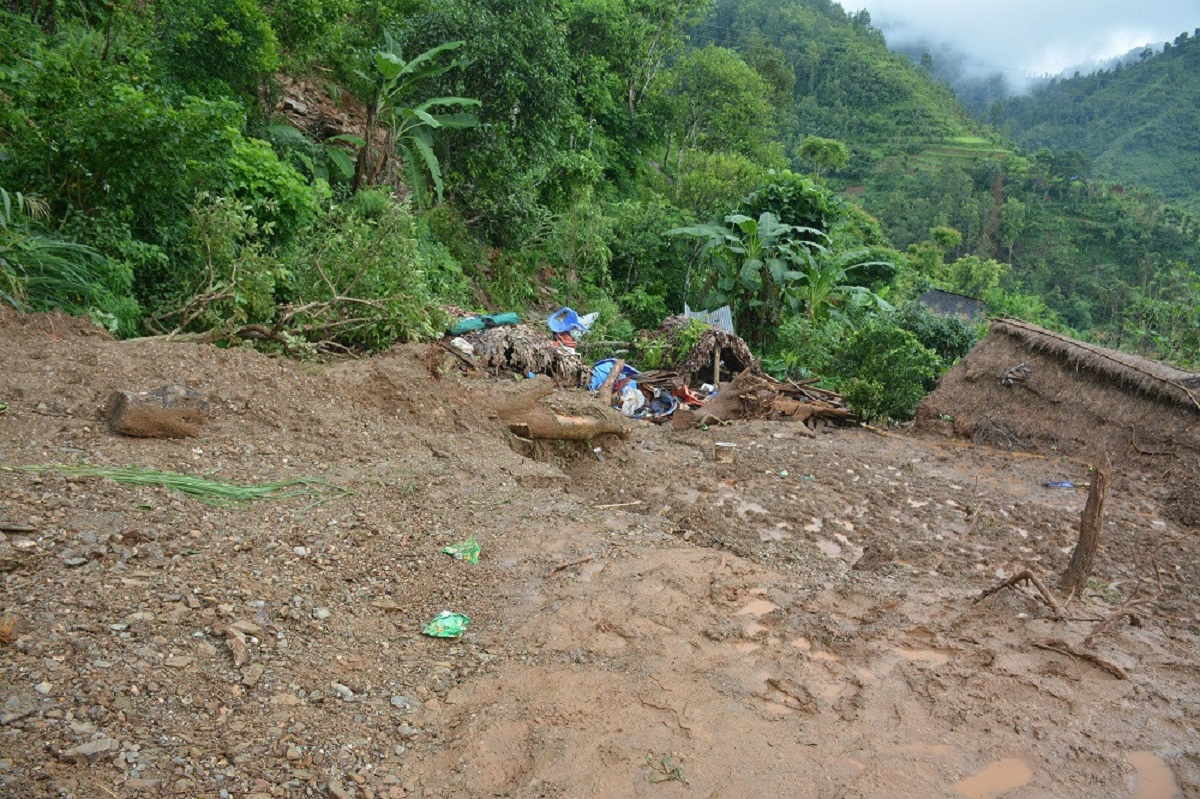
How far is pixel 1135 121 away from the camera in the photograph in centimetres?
5934

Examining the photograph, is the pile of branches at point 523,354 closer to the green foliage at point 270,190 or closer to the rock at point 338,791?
the green foliage at point 270,190

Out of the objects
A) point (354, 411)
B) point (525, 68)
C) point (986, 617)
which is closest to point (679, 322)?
point (525, 68)

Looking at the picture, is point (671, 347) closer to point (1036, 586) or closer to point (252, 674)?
point (1036, 586)

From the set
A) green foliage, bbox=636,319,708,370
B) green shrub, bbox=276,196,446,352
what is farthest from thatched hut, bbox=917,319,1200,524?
green shrub, bbox=276,196,446,352

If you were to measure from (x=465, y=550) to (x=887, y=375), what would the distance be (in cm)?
796

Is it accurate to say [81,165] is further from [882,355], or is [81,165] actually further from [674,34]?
[674,34]

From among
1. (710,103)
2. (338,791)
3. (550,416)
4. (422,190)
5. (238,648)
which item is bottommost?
(550,416)

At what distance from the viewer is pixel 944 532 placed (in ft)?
20.0

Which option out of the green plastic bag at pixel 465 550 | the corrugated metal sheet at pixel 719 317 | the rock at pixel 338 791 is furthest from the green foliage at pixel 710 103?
the rock at pixel 338 791

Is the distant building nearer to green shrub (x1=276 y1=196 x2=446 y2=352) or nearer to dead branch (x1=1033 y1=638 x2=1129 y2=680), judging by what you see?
green shrub (x1=276 y1=196 x2=446 y2=352)

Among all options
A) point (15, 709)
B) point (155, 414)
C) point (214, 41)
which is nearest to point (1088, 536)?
point (15, 709)

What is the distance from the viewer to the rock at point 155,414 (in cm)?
429

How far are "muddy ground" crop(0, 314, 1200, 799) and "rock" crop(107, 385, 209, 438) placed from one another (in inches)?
4.4

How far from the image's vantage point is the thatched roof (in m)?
8.58
